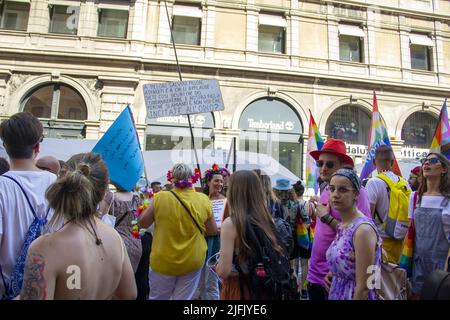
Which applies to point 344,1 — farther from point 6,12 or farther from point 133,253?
point 133,253

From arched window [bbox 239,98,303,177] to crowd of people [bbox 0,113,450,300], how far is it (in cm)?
972

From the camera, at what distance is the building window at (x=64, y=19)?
43.5 ft

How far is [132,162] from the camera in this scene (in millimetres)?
4328

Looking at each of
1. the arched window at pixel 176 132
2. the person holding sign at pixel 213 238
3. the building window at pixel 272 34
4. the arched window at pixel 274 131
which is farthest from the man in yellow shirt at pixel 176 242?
the building window at pixel 272 34

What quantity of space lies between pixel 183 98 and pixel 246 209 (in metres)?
4.37

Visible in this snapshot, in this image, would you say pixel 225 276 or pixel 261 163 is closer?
pixel 225 276

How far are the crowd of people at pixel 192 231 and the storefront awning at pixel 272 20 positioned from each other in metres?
12.0

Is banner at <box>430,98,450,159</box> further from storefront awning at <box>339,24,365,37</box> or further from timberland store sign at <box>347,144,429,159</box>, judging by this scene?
storefront awning at <box>339,24,365,37</box>

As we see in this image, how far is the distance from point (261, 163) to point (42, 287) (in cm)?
911

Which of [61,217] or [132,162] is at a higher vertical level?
[132,162]

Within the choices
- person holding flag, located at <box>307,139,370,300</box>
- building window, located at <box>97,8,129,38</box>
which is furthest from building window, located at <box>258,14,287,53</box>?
person holding flag, located at <box>307,139,370,300</box>

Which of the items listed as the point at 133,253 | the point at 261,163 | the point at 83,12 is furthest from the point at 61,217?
the point at 83,12

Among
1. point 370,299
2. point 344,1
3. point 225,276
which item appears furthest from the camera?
point 344,1

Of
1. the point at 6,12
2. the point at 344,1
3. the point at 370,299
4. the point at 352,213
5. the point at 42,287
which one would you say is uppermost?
the point at 344,1
